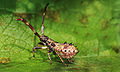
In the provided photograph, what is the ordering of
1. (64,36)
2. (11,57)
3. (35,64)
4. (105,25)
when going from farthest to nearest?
(105,25) → (64,36) → (11,57) → (35,64)

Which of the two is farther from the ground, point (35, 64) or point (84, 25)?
point (84, 25)

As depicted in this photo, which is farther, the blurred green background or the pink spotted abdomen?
the blurred green background

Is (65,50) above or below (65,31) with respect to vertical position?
below

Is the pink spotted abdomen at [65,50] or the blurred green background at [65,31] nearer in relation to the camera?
the pink spotted abdomen at [65,50]

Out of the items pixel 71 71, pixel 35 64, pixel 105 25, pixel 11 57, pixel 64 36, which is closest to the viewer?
pixel 71 71

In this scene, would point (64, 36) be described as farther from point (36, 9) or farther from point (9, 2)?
point (9, 2)

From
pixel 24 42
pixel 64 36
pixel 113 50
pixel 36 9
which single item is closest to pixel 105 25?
pixel 113 50

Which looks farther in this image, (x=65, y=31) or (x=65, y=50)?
(x=65, y=31)

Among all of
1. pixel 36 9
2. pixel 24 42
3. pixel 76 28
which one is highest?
pixel 36 9
